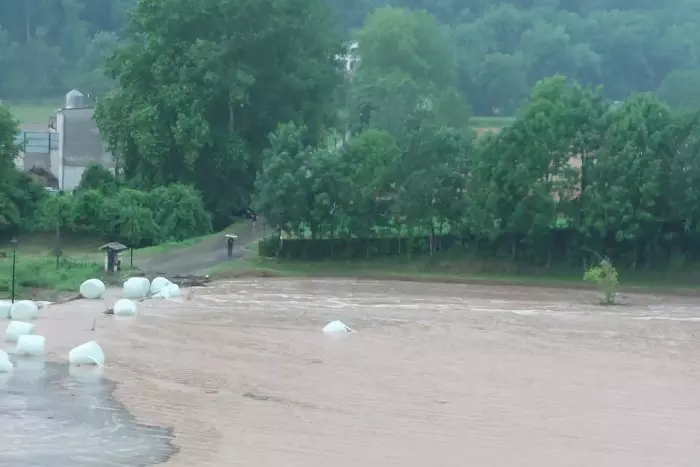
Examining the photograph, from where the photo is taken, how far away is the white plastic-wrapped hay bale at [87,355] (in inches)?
928

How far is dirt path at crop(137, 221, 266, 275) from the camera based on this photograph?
40.5 meters

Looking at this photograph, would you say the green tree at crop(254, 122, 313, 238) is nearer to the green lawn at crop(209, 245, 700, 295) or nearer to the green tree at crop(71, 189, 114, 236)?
the green lawn at crop(209, 245, 700, 295)

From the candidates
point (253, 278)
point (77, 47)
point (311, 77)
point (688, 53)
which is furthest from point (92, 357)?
Result: point (688, 53)

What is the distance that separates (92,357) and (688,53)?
83.9 metres

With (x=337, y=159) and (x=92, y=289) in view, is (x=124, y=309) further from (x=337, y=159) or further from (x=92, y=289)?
(x=337, y=159)

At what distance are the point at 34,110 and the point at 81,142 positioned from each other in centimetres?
2849

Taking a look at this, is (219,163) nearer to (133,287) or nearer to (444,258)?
(444,258)

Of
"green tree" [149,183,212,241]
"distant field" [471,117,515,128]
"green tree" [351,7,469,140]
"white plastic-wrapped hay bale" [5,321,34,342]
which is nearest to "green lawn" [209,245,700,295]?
"green tree" [149,183,212,241]

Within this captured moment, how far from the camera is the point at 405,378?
23.3 m

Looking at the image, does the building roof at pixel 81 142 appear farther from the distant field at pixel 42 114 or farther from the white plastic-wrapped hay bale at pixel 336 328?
the white plastic-wrapped hay bale at pixel 336 328

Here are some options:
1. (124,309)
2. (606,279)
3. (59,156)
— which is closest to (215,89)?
(59,156)

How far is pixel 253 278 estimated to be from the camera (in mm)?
40094

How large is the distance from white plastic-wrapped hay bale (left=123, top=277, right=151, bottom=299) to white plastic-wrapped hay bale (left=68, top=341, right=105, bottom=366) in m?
10.6

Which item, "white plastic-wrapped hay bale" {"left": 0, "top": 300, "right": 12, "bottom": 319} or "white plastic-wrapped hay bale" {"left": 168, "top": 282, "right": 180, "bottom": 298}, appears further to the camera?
"white plastic-wrapped hay bale" {"left": 168, "top": 282, "right": 180, "bottom": 298}
